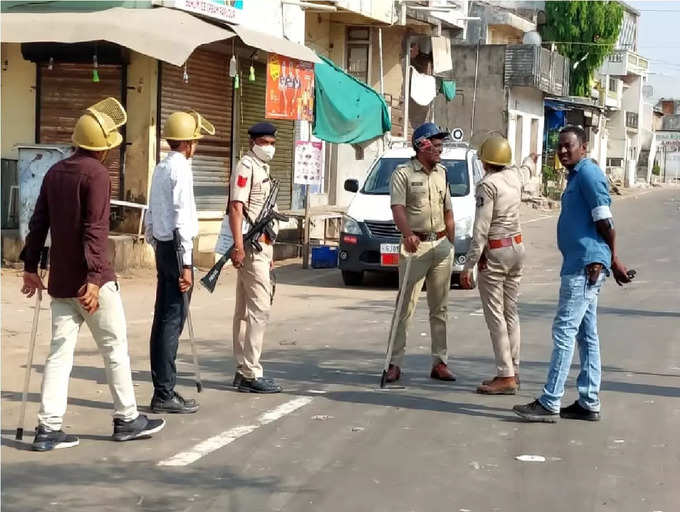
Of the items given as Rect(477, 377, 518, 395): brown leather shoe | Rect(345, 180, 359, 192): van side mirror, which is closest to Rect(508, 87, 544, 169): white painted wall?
Rect(345, 180, 359, 192): van side mirror

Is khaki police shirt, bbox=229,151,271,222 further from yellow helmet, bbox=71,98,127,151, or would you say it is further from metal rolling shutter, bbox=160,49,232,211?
metal rolling shutter, bbox=160,49,232,211

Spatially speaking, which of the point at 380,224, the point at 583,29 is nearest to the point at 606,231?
the point at 380,224

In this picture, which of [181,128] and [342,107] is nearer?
[181,128]

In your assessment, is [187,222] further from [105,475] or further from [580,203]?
[580,203]

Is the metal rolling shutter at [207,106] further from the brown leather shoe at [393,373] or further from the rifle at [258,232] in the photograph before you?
the brown leather shoe at [393,373]

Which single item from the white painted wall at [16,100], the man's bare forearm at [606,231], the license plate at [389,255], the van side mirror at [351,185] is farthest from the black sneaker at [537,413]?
the white painted wall at [16,100]

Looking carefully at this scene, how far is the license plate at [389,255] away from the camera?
608 inches

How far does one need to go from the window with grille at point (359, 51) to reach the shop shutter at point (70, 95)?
10.7 meters

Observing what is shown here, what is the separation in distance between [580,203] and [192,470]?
10.3ft

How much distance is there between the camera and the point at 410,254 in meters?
9.04

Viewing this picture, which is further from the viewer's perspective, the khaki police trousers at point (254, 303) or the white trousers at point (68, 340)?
the khaki police trousers at point (254, 303)

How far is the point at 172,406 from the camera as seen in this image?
7.84 m

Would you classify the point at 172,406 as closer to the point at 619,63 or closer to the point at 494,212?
the point at 494,212

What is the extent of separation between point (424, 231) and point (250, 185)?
4.74 feet
